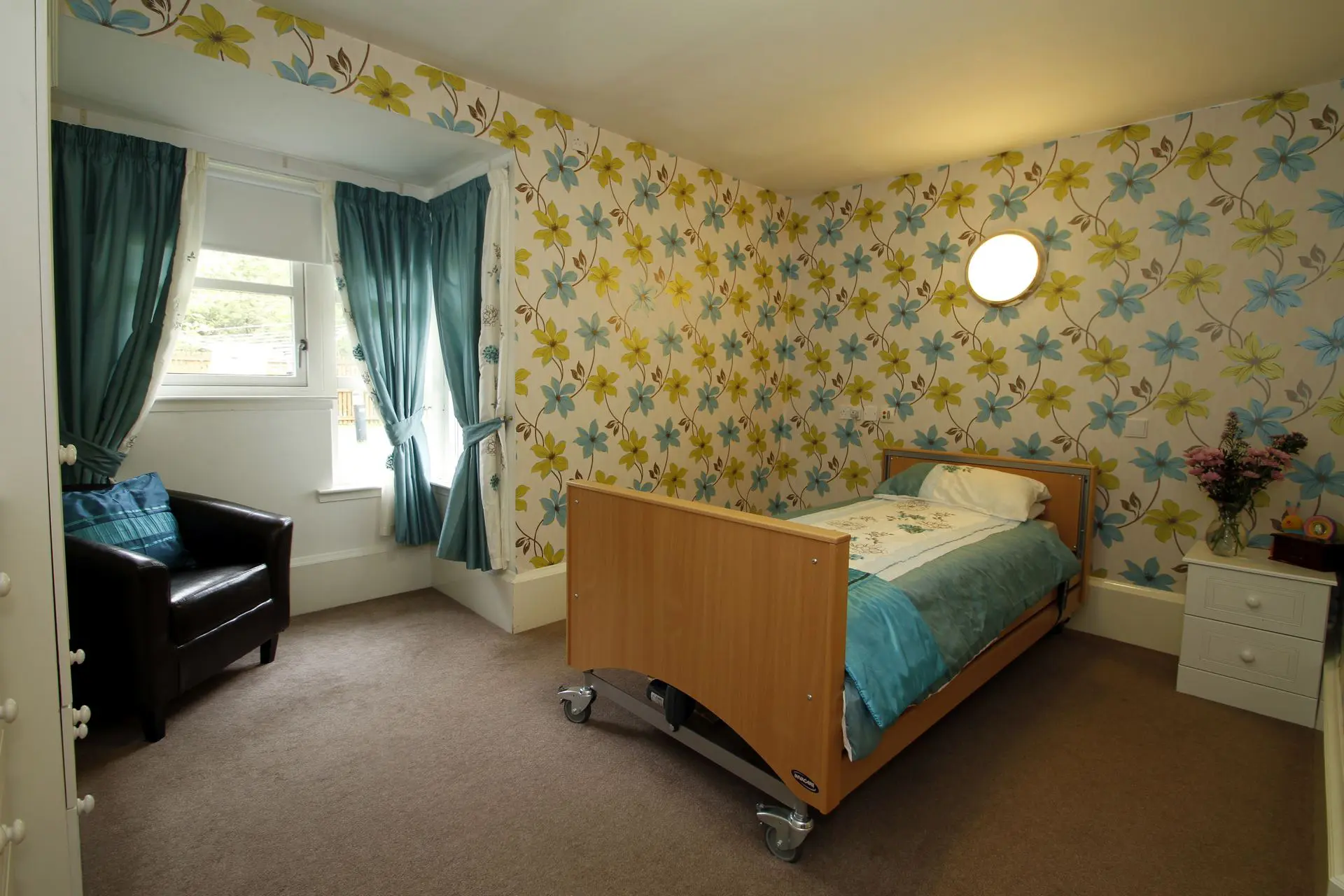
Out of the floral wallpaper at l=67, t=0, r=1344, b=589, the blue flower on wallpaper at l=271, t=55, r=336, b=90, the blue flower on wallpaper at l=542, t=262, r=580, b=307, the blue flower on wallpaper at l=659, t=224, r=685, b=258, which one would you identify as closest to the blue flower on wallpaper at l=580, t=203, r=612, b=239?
the floral wallpaper at l=67, t=0, r=1344, b=589

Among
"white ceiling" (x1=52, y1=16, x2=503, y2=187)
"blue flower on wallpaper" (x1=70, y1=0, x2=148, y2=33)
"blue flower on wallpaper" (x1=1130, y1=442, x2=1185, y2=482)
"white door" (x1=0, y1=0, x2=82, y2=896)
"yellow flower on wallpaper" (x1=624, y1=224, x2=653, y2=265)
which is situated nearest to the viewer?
"white door" (x1=0, y1=0, x2=82, y2=896)

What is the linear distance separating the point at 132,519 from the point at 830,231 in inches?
151

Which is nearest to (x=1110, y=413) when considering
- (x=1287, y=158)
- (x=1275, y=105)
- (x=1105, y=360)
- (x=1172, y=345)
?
(x=1105, y=360)

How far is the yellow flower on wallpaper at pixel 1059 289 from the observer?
3.11 meters

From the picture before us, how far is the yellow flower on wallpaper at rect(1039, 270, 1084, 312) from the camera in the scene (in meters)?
3.11

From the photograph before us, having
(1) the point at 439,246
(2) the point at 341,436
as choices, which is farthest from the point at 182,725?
(1) the point at 439,246

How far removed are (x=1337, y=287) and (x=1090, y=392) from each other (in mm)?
911

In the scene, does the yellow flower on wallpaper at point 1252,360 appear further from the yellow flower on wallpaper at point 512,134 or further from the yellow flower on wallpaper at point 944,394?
the yellow flower on wallpaper at point 512,134

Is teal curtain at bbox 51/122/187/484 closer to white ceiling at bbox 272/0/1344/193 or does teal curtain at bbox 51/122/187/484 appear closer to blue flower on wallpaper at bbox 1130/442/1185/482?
white ceiling at bbox 272/0/1344/193

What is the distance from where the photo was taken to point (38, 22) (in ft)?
3.22

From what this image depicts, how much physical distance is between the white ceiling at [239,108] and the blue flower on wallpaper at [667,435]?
162 centimetres

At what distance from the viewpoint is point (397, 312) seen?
10.9 ft

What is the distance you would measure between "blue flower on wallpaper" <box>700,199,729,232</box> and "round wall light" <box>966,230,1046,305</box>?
142 cm

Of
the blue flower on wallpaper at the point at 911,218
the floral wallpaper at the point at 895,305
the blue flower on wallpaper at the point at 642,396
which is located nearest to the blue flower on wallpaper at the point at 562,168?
the floral wallpaper at the point at 895,305
